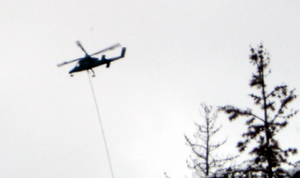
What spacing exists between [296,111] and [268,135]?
4.57ft

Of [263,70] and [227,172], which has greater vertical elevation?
[263,70]

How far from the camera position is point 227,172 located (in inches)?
447

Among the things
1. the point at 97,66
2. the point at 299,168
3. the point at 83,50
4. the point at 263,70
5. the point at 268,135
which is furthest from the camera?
the point at 97,66

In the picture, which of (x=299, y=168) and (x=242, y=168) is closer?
(x=299, y=168)

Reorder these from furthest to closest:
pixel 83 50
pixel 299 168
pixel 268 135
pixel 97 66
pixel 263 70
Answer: pixel 97 66
pixel 83 50
pixel 263 70
pixel 268 135
pixel 299 168

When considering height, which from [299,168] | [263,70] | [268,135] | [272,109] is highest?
[263,70]

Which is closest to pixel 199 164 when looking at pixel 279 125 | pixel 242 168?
pixel 242 168

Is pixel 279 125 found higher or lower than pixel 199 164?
higher

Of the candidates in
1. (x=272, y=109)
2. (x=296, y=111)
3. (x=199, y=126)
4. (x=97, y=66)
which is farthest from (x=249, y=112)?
(x=97, y=66)

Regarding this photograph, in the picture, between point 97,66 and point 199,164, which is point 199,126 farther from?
point 97,66

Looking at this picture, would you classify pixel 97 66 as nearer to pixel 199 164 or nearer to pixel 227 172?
pixel 199 164

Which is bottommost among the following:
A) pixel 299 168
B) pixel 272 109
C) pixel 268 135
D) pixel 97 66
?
pixel 299 168

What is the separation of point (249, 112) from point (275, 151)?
66.0 inches

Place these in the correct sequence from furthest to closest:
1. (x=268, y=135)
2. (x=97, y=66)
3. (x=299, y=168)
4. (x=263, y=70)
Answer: (x=97, y=66) → (x=263, y=70) → (x=268, y=135) → (x=299, y=168)
